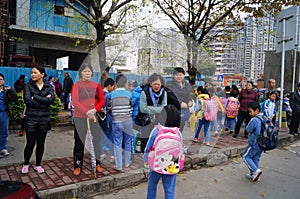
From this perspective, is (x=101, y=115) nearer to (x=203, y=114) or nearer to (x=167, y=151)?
(x=167, y=151)

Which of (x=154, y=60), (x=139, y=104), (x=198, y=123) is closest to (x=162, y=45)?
(x=154, y=60)

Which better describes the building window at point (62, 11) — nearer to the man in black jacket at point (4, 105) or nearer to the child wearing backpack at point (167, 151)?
the man in black jacket at point (4, 105)

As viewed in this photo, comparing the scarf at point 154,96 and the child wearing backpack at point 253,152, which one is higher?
the scarf at point 154,96

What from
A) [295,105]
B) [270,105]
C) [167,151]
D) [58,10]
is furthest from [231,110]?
[58,10]

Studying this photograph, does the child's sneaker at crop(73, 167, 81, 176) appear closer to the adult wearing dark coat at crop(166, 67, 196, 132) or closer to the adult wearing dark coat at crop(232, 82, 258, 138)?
the adult wearing dark coat at crop(166, 67, 196, 132)

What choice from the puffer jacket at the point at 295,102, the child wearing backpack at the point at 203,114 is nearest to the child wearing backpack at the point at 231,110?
the puffer jacket at the point at 295,102

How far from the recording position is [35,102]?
3678 mm

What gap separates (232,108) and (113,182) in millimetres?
4878

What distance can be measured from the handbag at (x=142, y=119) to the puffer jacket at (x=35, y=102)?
133cm

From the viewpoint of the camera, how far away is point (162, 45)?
3895 millimetres

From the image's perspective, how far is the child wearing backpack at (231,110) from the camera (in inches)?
297

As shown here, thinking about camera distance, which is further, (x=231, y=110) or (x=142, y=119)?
(x=231, y=110)

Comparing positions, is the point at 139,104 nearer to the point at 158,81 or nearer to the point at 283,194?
the point at 158,81

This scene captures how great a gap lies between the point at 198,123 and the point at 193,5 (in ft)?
16.9
